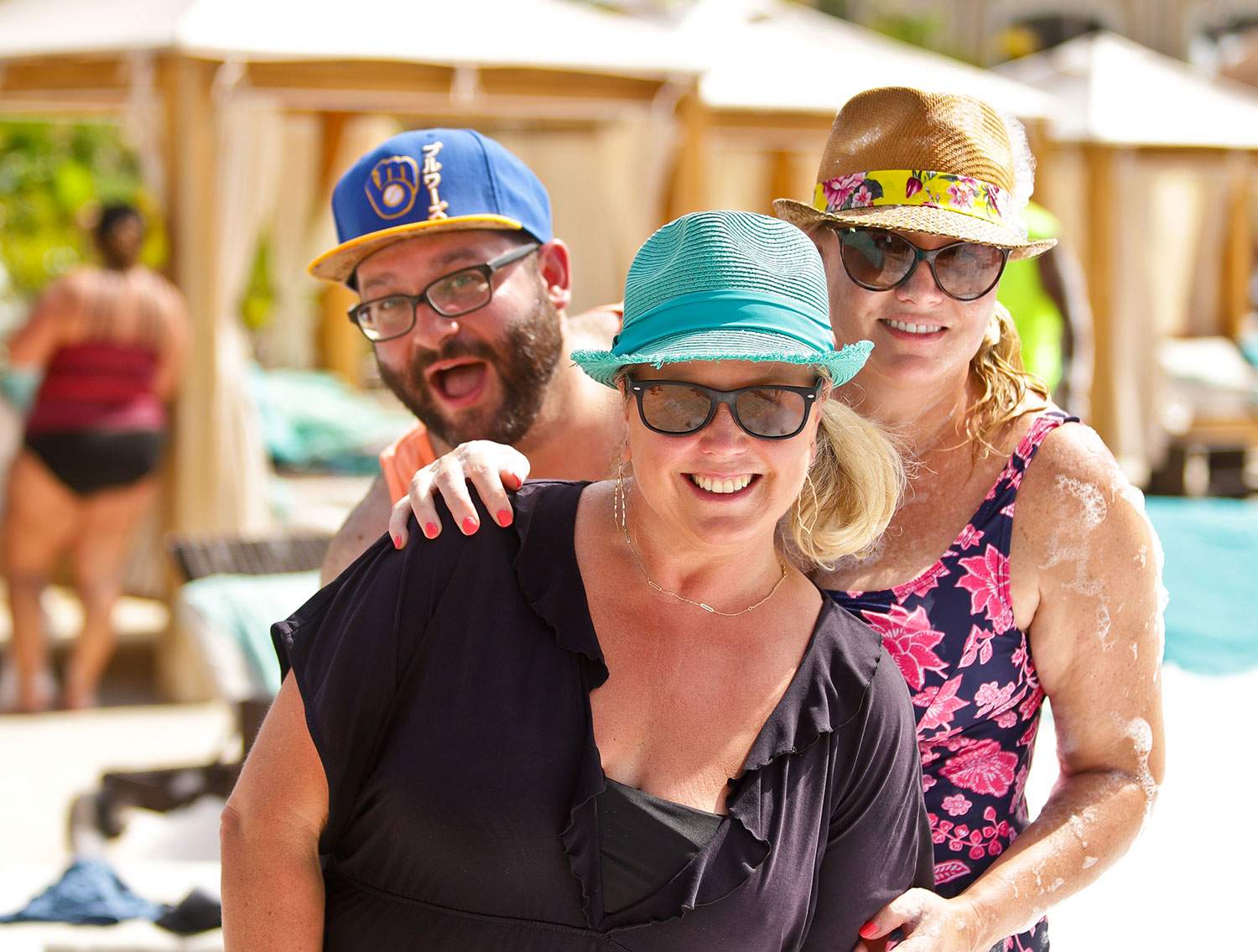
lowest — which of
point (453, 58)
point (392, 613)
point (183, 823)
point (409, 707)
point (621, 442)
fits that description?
point (183, 823)

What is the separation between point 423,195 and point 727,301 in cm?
Answer: 92

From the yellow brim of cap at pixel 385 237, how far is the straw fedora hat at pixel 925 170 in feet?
1.99

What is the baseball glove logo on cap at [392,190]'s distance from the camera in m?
2.39

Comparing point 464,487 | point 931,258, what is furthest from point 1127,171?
point 464,487

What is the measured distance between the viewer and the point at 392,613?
5.49 feet

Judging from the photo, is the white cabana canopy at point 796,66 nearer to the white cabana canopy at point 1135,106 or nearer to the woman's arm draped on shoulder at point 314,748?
the white cabana canopy at point 1135,106

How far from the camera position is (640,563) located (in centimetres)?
179

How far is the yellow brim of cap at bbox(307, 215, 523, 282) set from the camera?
2.38 m

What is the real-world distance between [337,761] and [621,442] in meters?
0.58

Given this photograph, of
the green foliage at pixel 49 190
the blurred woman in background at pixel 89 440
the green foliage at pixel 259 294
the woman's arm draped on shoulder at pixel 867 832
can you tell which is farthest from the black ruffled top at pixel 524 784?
the green foliage at pixel 49 190

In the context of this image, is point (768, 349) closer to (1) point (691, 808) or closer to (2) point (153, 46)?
(1) point (691, 808)

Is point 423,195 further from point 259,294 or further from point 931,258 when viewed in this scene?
point 259,294

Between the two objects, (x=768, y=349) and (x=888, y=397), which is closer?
(x=768, y=349)

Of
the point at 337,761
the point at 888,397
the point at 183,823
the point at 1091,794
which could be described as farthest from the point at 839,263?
the point at 183,823
